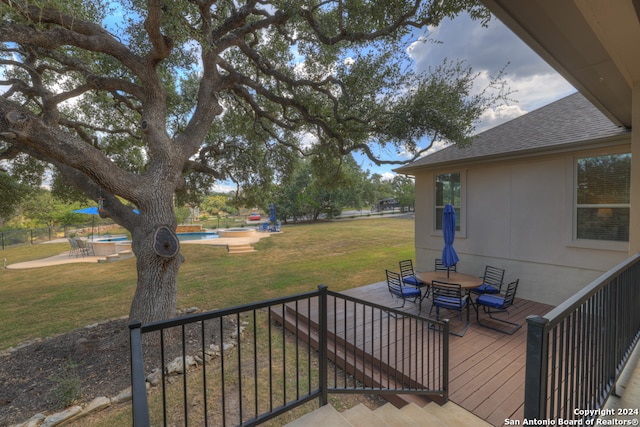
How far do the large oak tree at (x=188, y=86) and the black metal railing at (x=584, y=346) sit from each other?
351 cm

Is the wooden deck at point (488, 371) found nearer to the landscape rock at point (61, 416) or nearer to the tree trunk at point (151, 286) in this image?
the tree trunk at point (151, 286)

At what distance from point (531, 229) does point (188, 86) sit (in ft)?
30.7

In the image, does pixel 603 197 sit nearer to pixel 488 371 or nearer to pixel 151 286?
pixel 488 371

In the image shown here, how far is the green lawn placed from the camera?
643 cm

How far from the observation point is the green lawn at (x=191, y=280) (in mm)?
6432

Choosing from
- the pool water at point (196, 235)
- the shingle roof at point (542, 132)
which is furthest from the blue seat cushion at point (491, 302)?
the pool water at point (196, 235)

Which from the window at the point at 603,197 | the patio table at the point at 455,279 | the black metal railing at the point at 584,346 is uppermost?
the window at the point at 603,197

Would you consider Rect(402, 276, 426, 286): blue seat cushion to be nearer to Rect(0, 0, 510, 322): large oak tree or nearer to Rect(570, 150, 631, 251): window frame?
Rect(0, 0, 510, 322): large oak tree

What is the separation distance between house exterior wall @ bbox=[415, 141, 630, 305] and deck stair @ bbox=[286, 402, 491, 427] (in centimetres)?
460

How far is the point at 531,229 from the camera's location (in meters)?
6.18

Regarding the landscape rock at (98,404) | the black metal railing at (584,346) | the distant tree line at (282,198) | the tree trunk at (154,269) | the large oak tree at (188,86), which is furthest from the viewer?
the distant tree line at (282,198)

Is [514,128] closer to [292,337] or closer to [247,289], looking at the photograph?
[292,337]

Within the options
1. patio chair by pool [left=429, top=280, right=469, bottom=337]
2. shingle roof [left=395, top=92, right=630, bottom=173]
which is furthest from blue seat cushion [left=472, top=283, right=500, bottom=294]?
shingle roof [left=395, top=92, right=630, bottom=173]

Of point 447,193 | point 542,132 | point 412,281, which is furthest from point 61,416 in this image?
point 542,132
